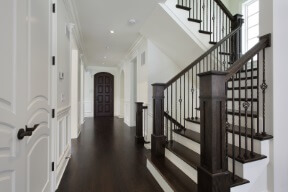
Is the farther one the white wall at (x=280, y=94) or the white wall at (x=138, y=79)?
the white wall at (x=138, y=79)

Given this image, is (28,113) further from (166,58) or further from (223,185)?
(166,58)

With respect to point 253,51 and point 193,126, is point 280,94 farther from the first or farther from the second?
point 193,126

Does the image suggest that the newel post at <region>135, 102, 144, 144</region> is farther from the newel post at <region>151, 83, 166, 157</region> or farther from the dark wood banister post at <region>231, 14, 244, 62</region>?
the dark wood banister post at <region>231, 14, 244, 62</region>

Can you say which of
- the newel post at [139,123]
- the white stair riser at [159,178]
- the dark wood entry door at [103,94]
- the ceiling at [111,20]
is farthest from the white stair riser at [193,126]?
the dark wood entry door at [103,94]

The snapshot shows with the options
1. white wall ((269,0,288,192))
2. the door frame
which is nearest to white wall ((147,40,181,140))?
the door frame

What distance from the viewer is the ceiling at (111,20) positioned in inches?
114

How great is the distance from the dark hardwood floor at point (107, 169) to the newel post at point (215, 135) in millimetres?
853

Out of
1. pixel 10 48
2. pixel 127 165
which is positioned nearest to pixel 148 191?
pixel 127 165

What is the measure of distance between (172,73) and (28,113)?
3.49 meters

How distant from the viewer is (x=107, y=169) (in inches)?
99.5

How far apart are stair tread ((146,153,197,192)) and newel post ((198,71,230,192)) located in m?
0.32

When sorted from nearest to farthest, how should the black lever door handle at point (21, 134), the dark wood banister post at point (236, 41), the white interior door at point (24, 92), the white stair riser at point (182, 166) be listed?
the white interior door at point (24, 92) < the black lever door handle at point (21, 134) < the white stair riser at point (182, 166) < the dark wood banister post at point (236, 41)

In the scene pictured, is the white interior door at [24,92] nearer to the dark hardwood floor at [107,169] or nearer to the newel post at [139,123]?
the dark hardwood floor at [107,169]

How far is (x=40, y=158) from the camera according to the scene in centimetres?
154
